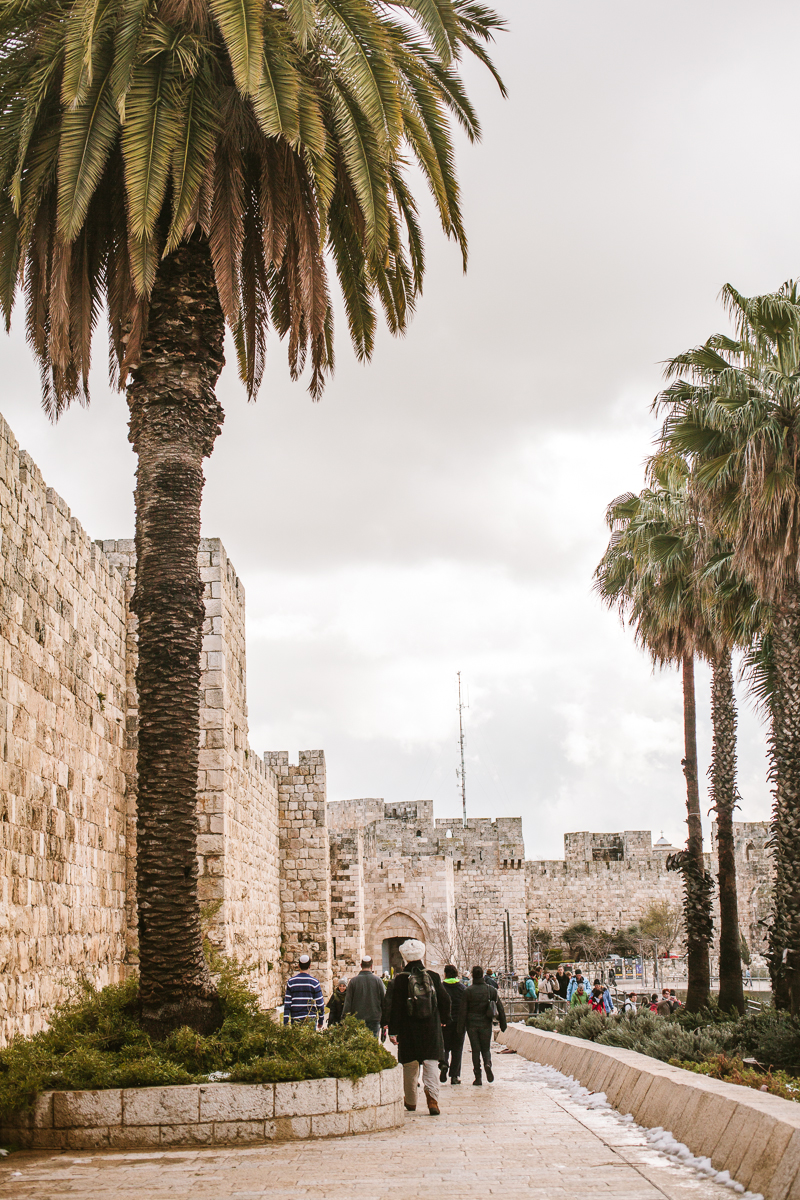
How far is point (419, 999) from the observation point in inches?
333

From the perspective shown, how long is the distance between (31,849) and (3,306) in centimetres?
403

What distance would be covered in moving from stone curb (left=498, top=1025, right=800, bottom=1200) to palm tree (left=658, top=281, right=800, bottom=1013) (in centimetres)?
525

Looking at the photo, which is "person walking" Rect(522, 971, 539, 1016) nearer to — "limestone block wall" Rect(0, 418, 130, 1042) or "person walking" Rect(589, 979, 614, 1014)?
"person walking" Rect(589, 979, 614, 1014)

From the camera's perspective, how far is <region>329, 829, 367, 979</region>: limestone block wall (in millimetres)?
24609

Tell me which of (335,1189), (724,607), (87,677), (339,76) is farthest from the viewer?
(724,607)

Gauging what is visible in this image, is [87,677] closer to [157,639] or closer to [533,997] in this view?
[157,639]

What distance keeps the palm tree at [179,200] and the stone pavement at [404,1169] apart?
1.64 metres

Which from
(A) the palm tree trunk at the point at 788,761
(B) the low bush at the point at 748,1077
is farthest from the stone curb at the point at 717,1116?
(A) the palm tree trunk at the point at 788,761

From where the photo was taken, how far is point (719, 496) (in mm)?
13625

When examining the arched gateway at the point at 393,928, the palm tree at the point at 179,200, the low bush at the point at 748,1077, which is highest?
the palm tree at the point at 179,200

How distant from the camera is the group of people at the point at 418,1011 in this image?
27.7ft

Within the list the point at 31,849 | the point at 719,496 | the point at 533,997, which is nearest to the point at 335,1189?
the point at 31,849

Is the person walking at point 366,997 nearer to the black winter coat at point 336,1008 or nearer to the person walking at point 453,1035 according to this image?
the person walking at point 453,1035

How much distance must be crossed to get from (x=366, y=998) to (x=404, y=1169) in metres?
4.38
